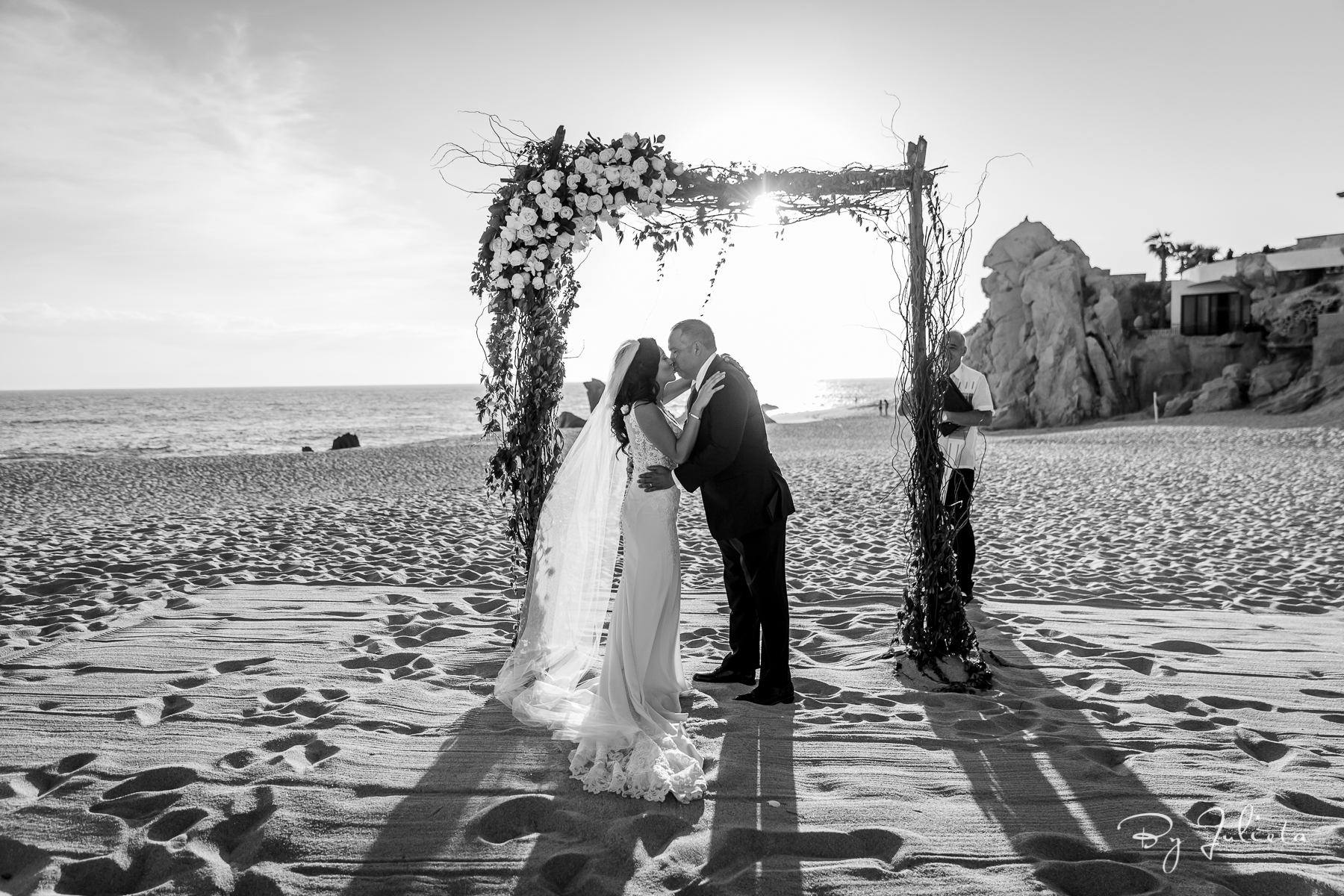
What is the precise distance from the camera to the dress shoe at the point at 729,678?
537 cm

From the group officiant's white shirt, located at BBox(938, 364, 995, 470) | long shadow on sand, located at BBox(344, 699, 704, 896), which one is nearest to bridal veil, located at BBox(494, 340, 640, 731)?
long shadow on sand, located at BBox(344, 699, 704, 896)

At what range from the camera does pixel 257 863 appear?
3238 mm

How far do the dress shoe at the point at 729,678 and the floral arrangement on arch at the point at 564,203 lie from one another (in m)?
2.91

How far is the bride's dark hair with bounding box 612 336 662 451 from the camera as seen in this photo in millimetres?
4773

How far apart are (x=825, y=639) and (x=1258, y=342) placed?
42256 millimetres

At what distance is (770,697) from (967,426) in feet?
10.00

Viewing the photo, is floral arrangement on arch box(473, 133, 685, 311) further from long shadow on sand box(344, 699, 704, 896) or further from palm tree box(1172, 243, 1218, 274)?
palm tree box(1172, 243, 1218, 274)

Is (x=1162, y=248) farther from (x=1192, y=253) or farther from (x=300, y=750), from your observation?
(x=300, y=750)

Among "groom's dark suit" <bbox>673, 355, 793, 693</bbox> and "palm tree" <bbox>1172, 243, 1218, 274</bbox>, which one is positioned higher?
"palm tree" <bbox>1172, 243, 1218, 274</bbox>

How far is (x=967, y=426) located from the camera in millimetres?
6723

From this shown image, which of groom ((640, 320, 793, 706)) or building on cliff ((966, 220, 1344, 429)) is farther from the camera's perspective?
building on cliff ((966, 220, 1344, 429))

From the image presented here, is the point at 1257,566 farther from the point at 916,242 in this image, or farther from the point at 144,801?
the point at 144,801

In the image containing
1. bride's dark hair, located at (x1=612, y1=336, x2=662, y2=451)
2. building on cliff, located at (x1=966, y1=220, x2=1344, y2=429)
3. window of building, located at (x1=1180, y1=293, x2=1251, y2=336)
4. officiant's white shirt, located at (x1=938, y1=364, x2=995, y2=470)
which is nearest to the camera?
bride's dark hair, located at (x1=612, y1=336, x2=662, y2=451)

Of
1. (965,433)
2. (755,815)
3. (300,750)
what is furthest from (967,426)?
(300,750)
